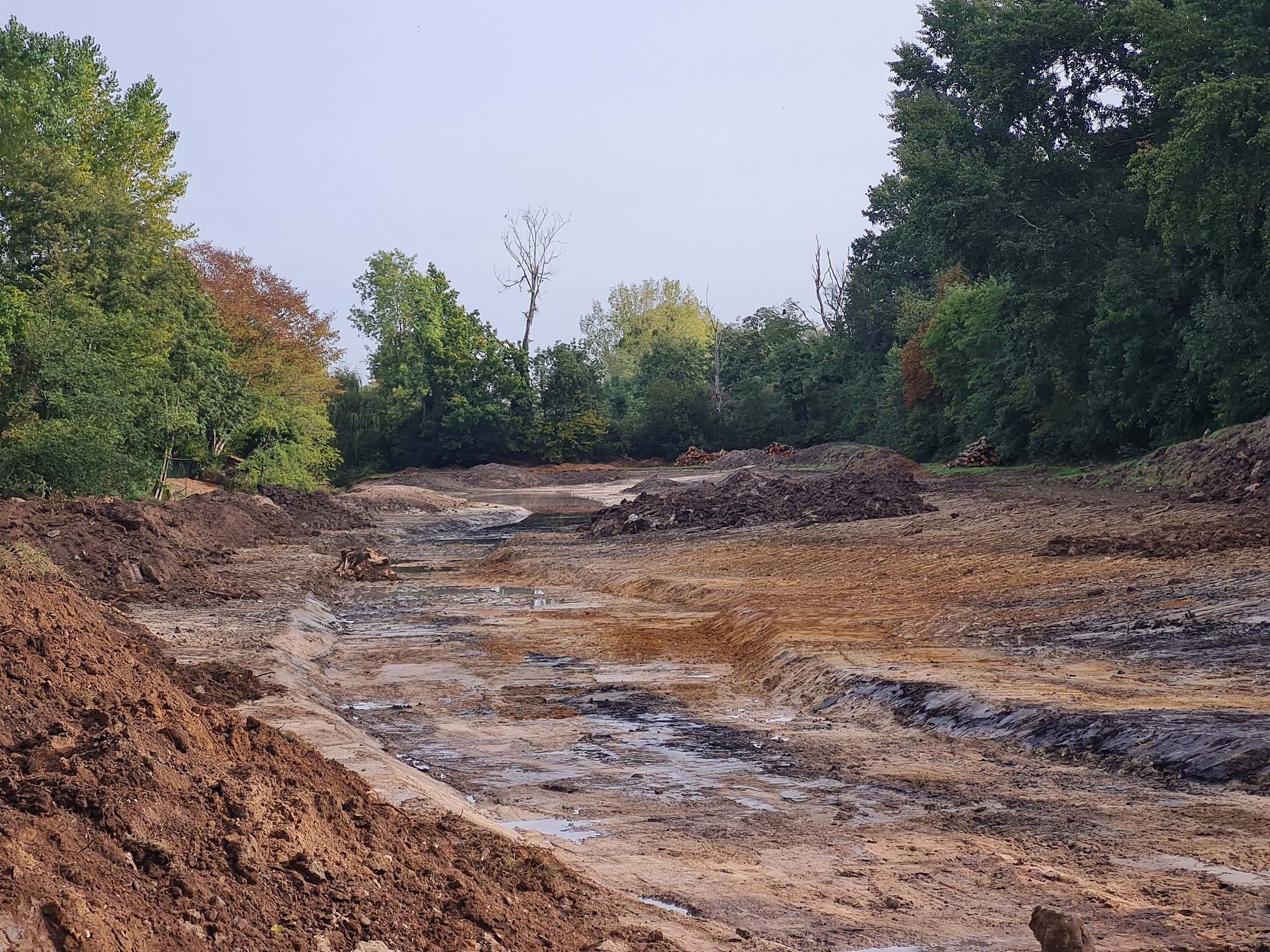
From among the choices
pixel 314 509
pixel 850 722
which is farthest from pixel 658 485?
pixel 850 722

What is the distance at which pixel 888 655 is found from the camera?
1209cm

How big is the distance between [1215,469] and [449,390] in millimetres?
55837

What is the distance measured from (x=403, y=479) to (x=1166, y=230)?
150 feet

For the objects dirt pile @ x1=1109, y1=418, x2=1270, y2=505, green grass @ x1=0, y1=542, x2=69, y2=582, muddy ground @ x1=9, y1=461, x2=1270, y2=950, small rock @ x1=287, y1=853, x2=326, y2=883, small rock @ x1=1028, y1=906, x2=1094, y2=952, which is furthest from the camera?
dirt pile @ x1=1109, y1=418, x2=1270, y2=505

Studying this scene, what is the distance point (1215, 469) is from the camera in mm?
22812

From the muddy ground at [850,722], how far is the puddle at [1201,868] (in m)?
0.02

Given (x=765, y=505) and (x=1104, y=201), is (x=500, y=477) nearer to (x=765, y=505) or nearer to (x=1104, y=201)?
(x=765, y=505)

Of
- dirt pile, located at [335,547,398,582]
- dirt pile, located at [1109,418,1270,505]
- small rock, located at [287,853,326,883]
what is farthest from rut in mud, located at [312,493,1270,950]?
dirt pile, located at [1109,418,1270,505]

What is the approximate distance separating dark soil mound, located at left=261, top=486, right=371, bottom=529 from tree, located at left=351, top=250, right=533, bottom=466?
29910 millimetres

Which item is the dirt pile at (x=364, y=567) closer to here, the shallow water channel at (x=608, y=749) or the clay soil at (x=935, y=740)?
the shallow water channel at (x=608, y=749)

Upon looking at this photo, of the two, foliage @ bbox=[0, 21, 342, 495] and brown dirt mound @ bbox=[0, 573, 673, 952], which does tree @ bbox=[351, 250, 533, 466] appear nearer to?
foliage @ bbox=[0, 21, 342, 495]

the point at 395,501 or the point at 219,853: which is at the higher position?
the point at 395,501

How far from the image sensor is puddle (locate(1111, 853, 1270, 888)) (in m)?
5.32

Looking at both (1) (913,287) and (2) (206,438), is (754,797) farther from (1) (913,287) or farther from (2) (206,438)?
(1) (913,287)
